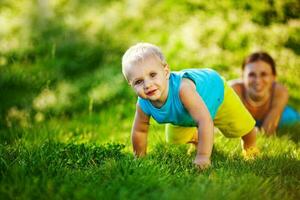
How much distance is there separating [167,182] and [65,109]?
11.8 feet

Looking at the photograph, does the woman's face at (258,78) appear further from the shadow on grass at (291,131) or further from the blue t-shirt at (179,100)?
the blue t-shirt at (179,100)

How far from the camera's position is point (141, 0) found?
10898mm

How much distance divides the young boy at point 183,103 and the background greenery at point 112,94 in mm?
182

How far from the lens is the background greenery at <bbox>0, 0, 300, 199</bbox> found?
309 centimetres

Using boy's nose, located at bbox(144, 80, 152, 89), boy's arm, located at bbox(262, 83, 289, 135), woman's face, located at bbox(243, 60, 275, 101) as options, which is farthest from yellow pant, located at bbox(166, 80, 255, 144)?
woman's face, located at bbox(243, 60, 275, 101)

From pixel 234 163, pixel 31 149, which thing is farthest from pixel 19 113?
pixel 234 163

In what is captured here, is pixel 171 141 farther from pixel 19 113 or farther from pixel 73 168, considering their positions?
pixel 19 113

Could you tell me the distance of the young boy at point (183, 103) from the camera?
146 inches

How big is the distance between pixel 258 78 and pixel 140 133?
2282 millimetres

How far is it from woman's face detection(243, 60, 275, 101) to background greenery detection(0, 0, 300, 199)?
59 cm

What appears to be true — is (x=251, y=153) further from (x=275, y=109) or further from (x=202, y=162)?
(x=275, y=109)

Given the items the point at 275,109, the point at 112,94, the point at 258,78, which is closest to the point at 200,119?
the point at 258,78

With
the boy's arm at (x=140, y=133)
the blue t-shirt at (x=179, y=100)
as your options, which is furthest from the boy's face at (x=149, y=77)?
the boy's arm at (x=140, y=133)

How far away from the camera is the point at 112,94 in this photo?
7.01 meters
